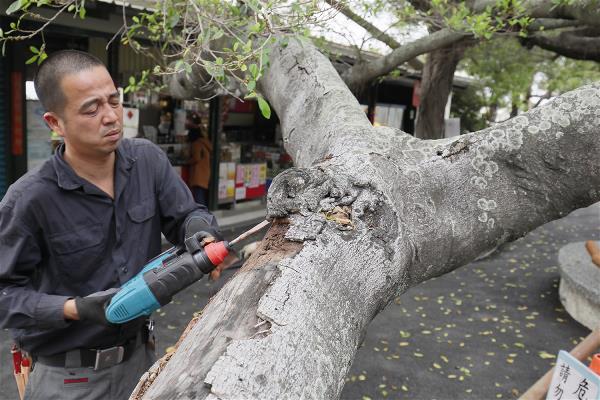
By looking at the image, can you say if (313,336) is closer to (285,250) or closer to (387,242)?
(285,250)

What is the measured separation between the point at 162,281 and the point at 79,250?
22.6 inches

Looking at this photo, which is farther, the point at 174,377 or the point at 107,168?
the point at 107,168

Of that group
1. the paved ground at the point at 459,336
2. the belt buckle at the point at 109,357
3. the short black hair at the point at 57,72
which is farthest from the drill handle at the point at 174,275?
the paved ground at the point at 459,336

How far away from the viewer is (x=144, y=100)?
9.04 meters

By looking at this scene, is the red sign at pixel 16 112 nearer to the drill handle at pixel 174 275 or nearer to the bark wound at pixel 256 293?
the drill handle at pixel 174 275

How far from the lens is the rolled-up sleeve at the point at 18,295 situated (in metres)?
2.07

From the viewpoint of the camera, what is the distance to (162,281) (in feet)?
6.28

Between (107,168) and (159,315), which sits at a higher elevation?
(107,168)

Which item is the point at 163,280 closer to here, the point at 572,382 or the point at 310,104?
the point at 310,104

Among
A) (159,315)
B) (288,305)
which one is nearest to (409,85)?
(159,315)

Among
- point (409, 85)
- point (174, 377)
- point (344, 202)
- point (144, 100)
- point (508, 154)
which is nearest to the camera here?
point (174, 377)

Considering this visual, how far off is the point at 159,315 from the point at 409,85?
1226 centimetres

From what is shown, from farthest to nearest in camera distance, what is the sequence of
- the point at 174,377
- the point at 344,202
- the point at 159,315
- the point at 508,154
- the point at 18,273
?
the point at 159,315 → the point at 18,273 → the point at 508,154 → the point at 344,202 → the point at 174,377

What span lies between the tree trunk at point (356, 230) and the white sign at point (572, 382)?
4.55 ft
